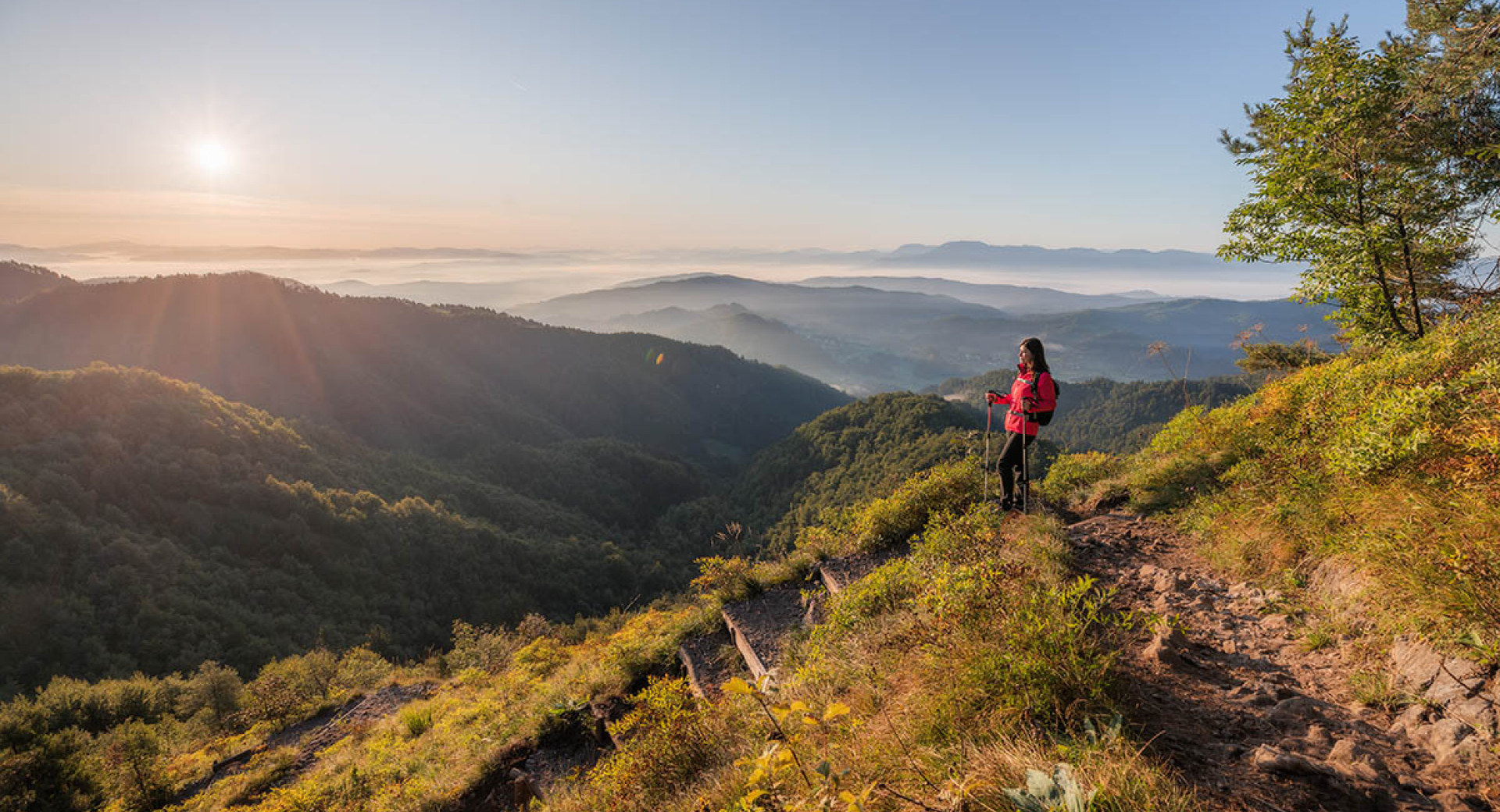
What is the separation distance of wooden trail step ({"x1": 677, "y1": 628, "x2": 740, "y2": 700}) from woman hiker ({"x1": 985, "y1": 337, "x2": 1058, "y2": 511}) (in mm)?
4149

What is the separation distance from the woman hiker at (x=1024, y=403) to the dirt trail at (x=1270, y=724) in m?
2.63

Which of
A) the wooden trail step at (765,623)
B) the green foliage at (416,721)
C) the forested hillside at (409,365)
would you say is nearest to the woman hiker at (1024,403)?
the wooden trail step at (765,623)

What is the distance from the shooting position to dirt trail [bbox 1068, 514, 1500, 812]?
2.21m

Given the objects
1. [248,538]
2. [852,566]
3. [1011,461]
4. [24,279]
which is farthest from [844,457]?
[24,279]

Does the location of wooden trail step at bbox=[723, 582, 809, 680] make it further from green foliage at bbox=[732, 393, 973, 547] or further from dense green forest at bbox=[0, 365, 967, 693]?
green foliage at bbox=[732, 393, 973, 547]

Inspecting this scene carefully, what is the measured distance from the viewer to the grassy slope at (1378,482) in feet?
9.40

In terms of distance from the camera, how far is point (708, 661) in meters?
6.74

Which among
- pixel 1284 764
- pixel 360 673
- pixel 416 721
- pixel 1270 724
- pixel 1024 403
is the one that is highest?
pixel 1024 403

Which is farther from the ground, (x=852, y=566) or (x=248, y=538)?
(x=852, y=566)

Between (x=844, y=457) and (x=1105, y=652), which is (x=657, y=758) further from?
(x=844, y=457)

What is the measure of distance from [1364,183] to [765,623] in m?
10.8

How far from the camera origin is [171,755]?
52.4 feet

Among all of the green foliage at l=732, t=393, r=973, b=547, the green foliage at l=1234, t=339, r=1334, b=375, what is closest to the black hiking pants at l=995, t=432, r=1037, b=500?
the green foliage at l=1234, t=339, r=1334, b=375

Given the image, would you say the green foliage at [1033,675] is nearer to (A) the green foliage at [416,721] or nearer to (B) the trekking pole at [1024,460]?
(B) the trekking pole at [1024,460]
